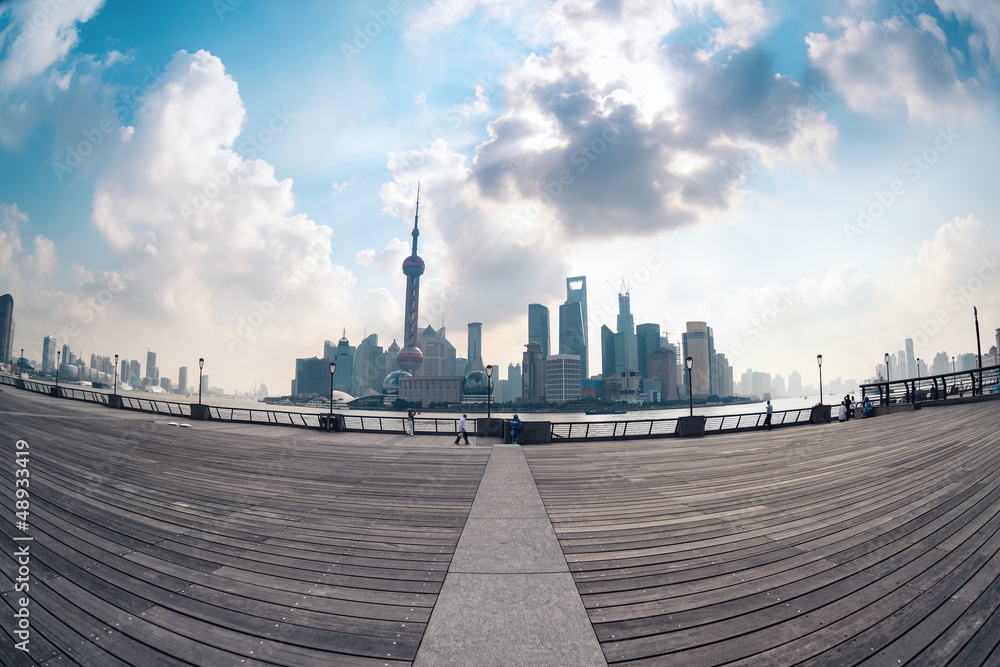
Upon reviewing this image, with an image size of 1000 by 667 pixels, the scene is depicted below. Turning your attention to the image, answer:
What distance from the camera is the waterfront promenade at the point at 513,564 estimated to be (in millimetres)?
3715

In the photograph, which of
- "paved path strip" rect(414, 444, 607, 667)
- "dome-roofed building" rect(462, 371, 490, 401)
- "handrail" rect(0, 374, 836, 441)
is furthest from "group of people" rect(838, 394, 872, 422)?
"dome-roofed building" rect(462, 371, 490, 401)

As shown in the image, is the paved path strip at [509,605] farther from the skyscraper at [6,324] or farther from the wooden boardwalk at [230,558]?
the skyscraper at [6,324]

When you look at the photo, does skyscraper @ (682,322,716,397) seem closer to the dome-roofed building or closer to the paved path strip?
the dome-roofed building

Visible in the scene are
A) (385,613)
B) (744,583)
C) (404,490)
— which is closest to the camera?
(385,613)

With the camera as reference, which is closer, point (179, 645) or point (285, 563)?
point (179, 645)

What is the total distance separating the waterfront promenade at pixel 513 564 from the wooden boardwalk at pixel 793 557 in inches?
1.3

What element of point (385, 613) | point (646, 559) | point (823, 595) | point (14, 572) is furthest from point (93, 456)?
point (823, 595)

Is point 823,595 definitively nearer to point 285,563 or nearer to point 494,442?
point 285,563

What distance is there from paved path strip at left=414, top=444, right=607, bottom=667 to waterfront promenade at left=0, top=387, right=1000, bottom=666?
0.03 metres

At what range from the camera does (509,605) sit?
4.43 metres

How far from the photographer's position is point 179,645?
3.77 meters

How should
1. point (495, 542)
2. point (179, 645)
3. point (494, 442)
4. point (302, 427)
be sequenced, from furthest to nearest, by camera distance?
1. point (302, 427)
2. point (494, 442)
3. point (495, 542)
4. point (179, 645)

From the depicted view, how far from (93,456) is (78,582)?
1007 cm

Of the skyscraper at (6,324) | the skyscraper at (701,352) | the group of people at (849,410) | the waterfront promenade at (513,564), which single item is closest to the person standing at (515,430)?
the waterfront promenade at (513,564)
